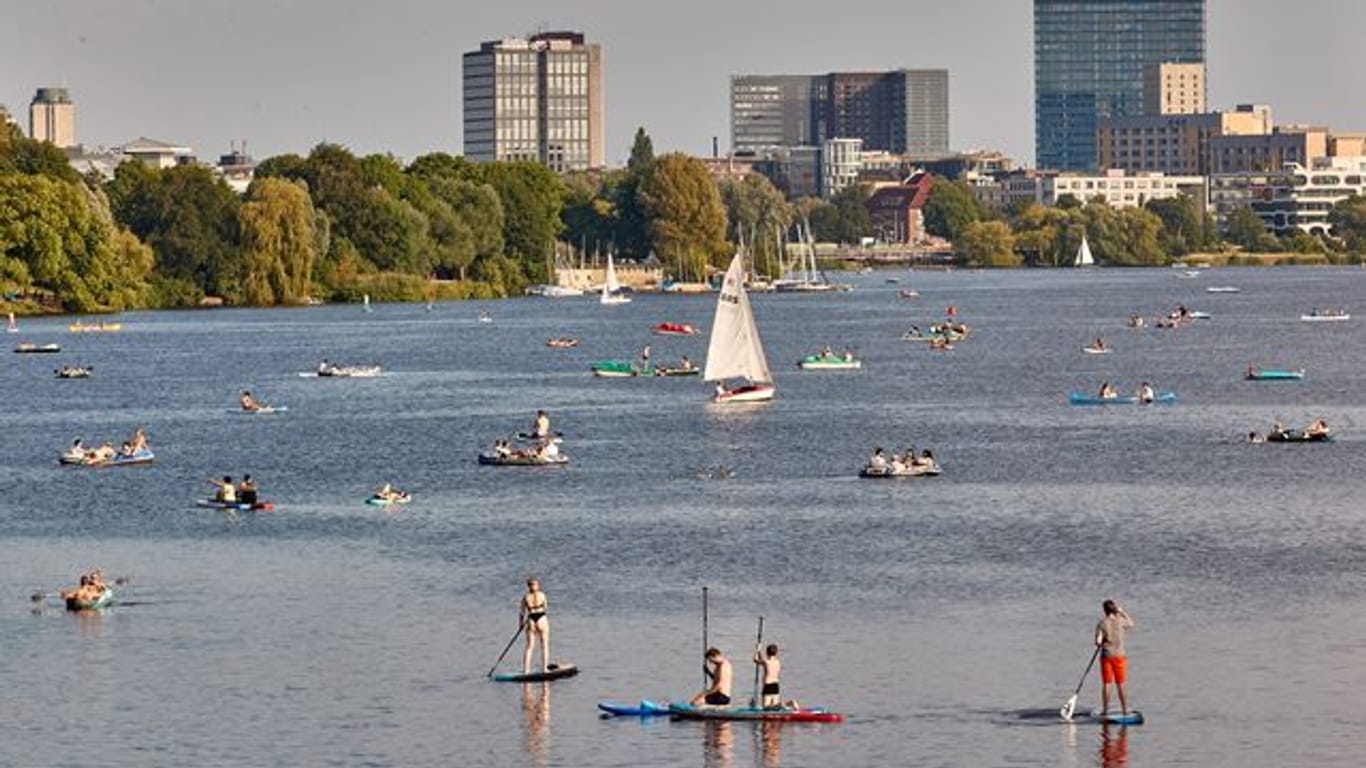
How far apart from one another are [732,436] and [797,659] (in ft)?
178

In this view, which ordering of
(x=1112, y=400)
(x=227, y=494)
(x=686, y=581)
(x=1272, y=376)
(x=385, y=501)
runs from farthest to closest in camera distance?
(x=1272, y=376), (x=1112, y=400), (x=385, y=501), (x=227, y=494), (x=686, y=581)

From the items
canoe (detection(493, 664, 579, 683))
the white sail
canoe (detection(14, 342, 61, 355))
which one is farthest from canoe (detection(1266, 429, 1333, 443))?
canoe (detection(14, 342, 61, 355))

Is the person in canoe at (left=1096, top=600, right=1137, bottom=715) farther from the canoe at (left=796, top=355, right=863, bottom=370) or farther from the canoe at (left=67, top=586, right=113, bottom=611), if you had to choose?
the canoe at (left=796, top=355, right=863, bottom=370)

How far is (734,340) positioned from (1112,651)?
2893 inches

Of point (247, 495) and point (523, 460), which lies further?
point (523, 460)

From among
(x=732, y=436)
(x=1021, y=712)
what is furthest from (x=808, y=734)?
(x=732, y=436)

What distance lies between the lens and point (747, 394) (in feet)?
422

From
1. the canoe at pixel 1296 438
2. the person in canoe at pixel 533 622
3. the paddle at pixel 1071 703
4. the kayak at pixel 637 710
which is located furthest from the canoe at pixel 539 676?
the canoe at pixel 1296 438

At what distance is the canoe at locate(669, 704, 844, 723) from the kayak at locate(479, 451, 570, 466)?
46785mm

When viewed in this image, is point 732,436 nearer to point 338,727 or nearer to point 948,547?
point 948,547

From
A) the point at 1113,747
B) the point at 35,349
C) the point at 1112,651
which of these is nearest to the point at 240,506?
the point at 1112,651

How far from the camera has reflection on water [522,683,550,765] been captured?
50812 mm

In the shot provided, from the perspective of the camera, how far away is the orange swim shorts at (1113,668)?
52.6m

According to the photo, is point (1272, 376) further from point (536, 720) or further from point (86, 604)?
point (536, 720)
